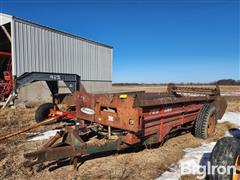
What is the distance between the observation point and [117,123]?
4.14 m

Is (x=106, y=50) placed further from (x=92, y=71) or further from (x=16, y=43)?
(x=16, y=43)

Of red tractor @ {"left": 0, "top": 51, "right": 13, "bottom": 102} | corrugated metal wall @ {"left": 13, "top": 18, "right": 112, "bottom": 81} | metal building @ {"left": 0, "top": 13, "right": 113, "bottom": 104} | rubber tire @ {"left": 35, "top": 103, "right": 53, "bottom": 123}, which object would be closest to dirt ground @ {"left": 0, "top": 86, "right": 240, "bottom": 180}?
rubber tire @ {"left": 35, "top": 103, "right": 53, "bottom": 123}

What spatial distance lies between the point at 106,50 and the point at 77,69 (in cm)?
429

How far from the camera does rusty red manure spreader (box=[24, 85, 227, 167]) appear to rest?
3.64m

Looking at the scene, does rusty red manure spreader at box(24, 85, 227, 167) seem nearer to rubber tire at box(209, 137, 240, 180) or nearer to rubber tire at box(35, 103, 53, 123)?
rubber tire at box(209, 137, 240, 180)

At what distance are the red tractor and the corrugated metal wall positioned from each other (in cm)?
103

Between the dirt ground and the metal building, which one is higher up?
Result: the metal building

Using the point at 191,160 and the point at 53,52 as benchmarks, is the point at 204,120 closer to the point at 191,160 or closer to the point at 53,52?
the point at 191,160

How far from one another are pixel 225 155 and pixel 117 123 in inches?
73.8

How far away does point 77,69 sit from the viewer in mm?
16688

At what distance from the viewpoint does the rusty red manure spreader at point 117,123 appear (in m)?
3.64

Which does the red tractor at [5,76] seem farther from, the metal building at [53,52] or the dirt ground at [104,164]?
the dirt ground at [104,164]

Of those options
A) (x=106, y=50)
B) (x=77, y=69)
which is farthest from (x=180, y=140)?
(x=106, y=50)

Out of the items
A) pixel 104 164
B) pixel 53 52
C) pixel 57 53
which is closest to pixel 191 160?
pixel 104 164
